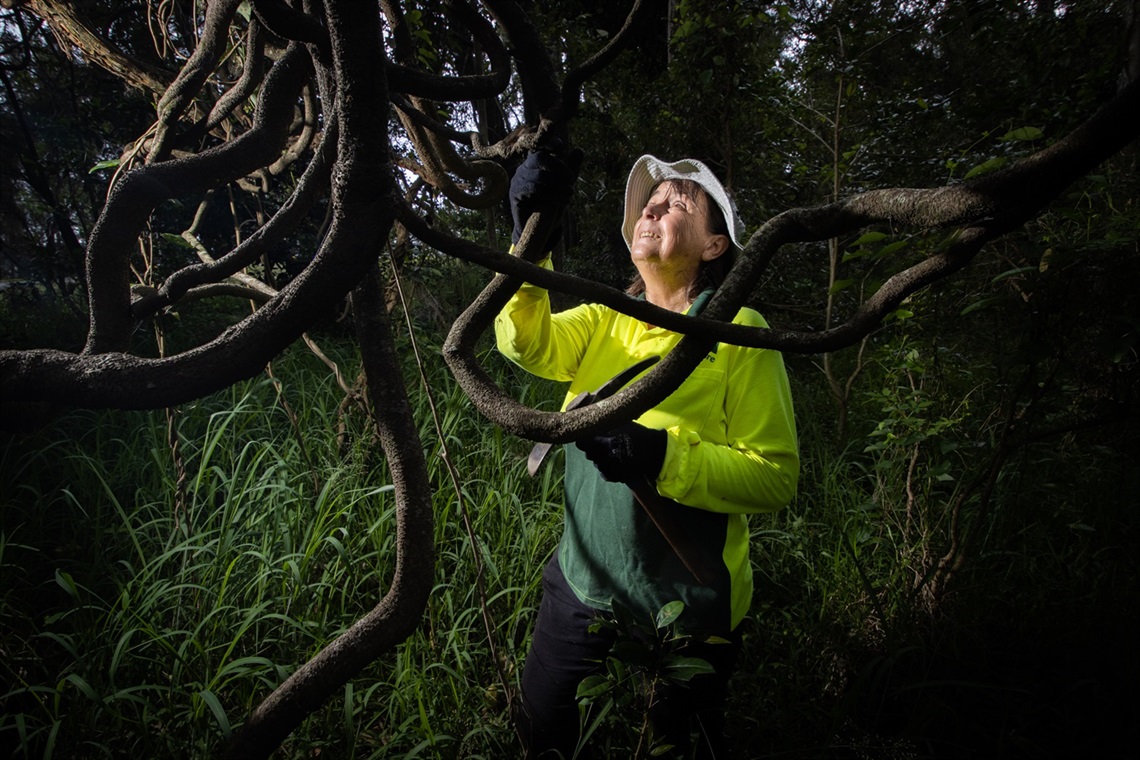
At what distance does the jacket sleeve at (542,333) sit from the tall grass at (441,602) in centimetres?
60

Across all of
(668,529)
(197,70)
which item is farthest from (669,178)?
(197,70)

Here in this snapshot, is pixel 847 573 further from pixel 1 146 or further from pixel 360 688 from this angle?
pixel 1 146

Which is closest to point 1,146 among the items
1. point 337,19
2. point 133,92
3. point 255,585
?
point 133,92

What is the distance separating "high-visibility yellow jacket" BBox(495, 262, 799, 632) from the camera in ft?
4.05

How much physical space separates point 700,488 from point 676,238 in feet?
2.36

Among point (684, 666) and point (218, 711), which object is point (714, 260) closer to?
point (684, 666)

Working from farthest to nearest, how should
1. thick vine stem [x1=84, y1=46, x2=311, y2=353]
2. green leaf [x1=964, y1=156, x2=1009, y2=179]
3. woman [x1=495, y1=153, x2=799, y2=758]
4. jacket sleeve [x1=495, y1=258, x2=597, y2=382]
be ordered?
jacket sleeve [x1=495, y1=258, x2=597, y2=382] → woman [x1=495, y1=153, x2=799, y2=758] → green leaf [x1=964, y1=156, x2=1009, y2=179] → thick vine stem [x1=84, y1=46, x2=311, y2=353]

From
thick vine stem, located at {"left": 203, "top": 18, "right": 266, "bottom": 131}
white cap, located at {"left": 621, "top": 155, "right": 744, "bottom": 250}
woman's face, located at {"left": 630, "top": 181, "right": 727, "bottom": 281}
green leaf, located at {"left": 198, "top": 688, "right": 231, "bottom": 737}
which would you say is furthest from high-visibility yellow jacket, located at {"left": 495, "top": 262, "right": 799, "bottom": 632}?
green leaf, located at {"left": 198, "top": 688, "right": 231, "bottom": 737}

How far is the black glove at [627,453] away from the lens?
110 centimetres

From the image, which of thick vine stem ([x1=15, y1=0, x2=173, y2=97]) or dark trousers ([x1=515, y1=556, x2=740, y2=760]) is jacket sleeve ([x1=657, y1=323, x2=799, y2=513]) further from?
thick vine stem ([x1=15, y1=0, x2=173, y2=97])

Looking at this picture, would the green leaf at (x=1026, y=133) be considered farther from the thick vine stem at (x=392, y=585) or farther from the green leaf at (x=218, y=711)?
the green leaf at (x=218, y=711)

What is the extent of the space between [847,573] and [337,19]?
2526mm

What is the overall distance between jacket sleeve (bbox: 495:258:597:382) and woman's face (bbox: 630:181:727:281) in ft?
0.94

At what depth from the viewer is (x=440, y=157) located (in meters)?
0.94
